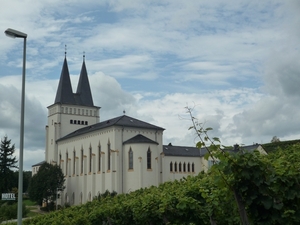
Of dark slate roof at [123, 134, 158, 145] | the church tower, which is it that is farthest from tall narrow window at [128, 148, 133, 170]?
the church tower

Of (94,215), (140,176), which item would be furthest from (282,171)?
(140,176)

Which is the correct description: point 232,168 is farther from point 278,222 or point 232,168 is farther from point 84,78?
point 84,78

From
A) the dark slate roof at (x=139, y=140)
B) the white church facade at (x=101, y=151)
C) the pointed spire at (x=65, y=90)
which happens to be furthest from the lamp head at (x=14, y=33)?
the pointed spire at (x=65, y=90)

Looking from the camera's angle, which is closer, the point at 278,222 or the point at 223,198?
the point at 278,222

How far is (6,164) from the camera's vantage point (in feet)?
289

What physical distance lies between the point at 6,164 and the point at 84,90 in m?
22.7

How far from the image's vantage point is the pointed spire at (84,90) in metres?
85.6

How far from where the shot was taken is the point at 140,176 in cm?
6269

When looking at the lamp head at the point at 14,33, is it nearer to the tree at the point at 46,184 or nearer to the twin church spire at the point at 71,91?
the tree at the point at 46,184

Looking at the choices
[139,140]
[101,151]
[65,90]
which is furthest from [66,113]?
[139,140]

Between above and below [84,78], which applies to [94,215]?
below

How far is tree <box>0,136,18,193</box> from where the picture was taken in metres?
85.7

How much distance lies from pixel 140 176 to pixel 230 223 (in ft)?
176

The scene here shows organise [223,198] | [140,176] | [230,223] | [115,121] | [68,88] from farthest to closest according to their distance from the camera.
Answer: [68,88], [115,121], [140,176], [230,223], [223,198]
